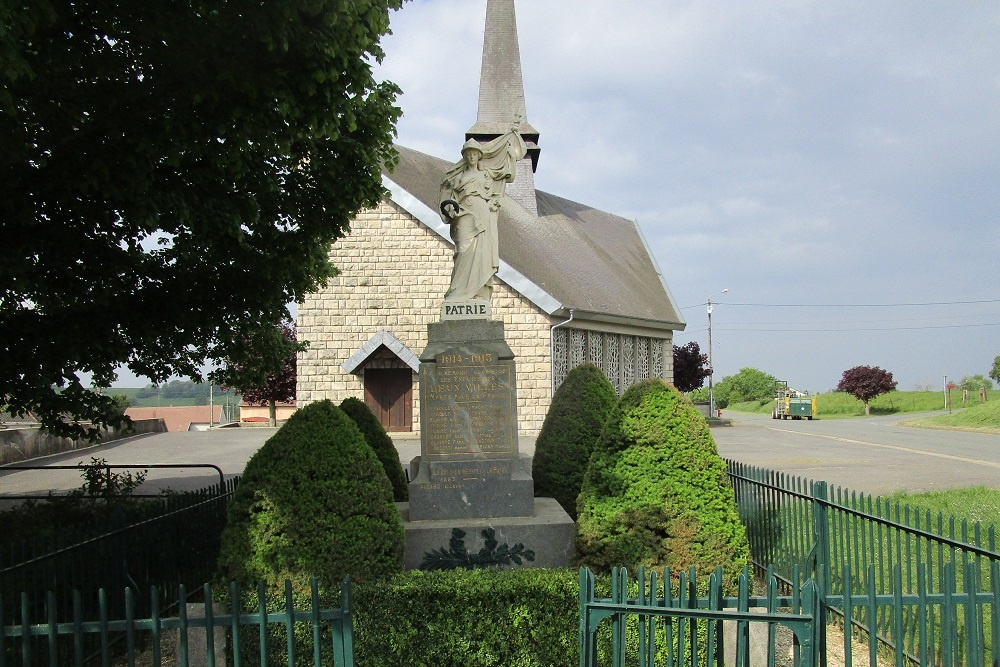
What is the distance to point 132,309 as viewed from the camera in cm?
895

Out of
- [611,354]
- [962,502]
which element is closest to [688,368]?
[611,354]

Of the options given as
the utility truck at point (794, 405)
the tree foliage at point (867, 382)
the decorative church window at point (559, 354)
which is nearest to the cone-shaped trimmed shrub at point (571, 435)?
the decorative church window at point (559, 354)

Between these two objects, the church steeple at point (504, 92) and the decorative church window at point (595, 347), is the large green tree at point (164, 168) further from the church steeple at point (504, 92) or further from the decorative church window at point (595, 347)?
the church steeple at point (504, 92)

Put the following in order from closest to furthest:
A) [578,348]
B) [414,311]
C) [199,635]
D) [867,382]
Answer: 1. [199,635]
2. [414,311]
3. [578,348]
4. [867,382]

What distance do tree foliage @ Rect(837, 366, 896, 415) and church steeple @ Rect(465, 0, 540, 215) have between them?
112 feet

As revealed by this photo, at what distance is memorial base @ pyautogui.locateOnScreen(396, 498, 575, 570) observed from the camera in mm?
7293

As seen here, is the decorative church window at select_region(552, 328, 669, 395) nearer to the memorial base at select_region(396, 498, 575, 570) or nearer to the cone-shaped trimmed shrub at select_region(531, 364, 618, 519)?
the cone-shaped trimmed shrub at select_region(531, 364, 618, 519)

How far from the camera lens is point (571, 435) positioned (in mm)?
9336

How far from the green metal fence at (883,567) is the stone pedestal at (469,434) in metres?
2.17

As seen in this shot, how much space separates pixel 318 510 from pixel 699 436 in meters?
2.97

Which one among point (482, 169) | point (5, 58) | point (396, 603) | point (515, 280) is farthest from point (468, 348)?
point (515, 280)

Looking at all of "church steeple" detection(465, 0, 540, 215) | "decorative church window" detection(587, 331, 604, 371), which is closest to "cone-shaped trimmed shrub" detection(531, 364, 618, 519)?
"decorative church window" detection(587, 331, 604, 371)

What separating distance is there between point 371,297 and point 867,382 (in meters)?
41.9

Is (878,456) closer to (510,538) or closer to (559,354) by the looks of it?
(559,354)
